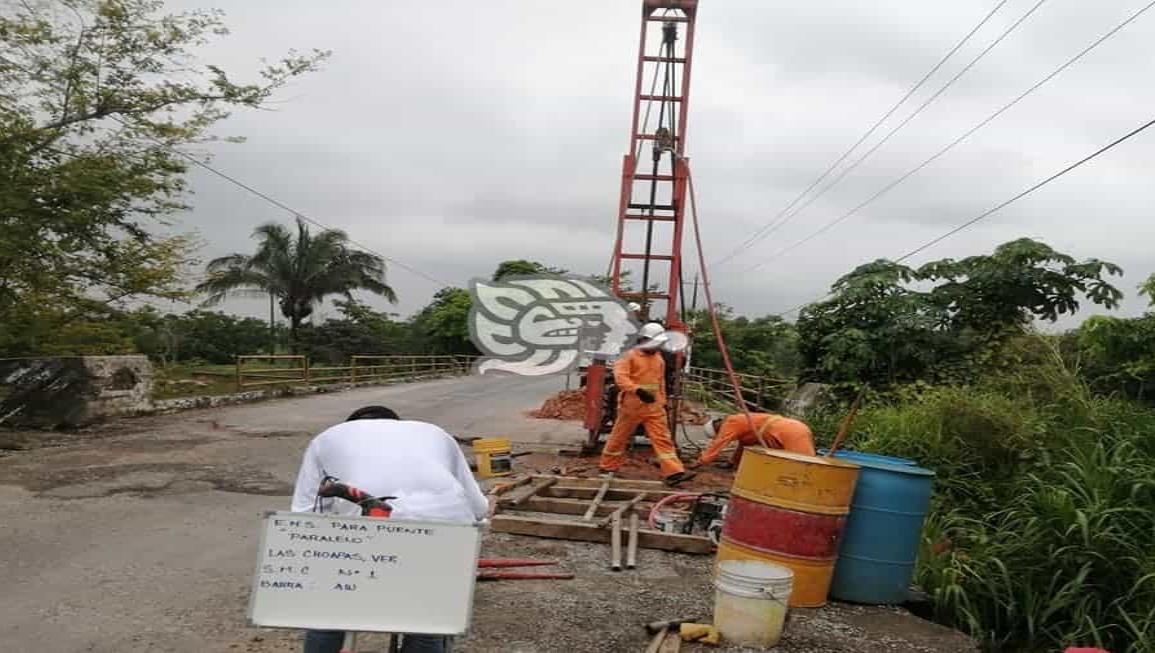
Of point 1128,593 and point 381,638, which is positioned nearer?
point 381,638

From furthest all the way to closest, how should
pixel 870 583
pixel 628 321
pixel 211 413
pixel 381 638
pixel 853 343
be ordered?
pixel 211 413
pixel 628 321
pixel 853 343
pixel 870 583
pixel 381 638

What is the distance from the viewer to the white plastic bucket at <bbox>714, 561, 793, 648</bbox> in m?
4.37

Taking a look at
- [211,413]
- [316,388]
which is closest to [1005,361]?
[211,413]

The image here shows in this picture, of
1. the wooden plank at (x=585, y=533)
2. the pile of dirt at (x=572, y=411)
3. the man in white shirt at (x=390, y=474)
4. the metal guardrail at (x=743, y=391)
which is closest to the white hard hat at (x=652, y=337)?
the wooden plank at (x=585, y=533)

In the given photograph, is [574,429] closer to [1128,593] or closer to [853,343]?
[853,343]

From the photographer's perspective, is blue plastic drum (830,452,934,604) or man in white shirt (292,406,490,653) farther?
blue plastic drum (830,452,934,604)

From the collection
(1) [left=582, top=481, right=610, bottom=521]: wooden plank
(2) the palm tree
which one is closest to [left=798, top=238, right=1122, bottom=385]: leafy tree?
(1) [left=582, top=481, right=610, bottom=521]: wooden plank

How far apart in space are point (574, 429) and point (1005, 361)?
7073mm

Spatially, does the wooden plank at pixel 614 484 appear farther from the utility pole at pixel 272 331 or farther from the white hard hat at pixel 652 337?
the utility pole at pixel 272 331

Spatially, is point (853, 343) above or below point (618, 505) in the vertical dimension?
above

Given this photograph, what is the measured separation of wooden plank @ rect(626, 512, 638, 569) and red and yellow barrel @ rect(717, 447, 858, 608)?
90cm

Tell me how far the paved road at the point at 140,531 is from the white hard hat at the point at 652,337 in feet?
12.9

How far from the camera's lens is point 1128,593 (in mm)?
4863

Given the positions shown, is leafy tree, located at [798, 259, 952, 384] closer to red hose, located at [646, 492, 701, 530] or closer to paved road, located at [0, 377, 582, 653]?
paved road, located at [0, 377, 582, 653]
